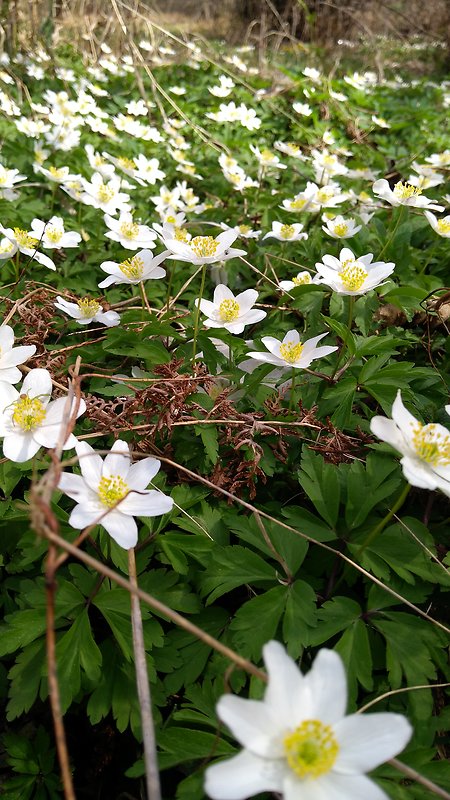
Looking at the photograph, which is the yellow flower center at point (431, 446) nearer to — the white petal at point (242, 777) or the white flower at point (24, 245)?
the white petal at point (242, 777)

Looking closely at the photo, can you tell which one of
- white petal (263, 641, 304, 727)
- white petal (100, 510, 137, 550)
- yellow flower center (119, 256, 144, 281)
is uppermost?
white petal (263, 641, 304, 727)

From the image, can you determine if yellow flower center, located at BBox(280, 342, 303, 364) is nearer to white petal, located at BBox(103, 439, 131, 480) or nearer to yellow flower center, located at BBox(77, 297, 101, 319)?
white petal, located at BBox(103, 439, 131, 480)

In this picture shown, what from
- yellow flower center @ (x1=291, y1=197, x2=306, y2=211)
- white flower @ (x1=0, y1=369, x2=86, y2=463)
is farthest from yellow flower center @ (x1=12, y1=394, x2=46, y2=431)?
yellow flower center @ (x1=291, y1=197, x2=306, y2=211)

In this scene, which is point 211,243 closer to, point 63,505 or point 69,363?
point 69,363

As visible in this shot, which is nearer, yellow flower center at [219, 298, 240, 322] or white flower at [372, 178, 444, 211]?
yellow flower center at [219, 298, 240, 322]

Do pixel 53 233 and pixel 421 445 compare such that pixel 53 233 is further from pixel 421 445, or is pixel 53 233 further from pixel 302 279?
pixel 421 445

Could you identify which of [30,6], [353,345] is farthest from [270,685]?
[30,6]
